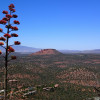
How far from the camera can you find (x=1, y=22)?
1030 cm

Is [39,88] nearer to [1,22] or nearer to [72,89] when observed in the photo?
[72,89]

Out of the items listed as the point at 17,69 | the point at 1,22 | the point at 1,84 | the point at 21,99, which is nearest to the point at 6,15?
the point at 1,22

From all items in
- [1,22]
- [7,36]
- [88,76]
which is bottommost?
[88,76]

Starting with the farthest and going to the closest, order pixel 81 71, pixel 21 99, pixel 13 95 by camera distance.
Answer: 1. pixel 81 71
2. pixel 13 95
3. pixel 21 99

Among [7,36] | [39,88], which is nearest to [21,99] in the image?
[39,88]

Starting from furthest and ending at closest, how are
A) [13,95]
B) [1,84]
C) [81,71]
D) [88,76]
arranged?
[81,71]
[88,76]
[1,84]
[13,95]

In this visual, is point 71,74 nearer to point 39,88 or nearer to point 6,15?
point 39,88

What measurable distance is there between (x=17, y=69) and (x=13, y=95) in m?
30.4

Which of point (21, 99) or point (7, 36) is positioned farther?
point (21, 99)

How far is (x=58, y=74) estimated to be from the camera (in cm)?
5456

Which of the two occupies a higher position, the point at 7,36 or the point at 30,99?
the point at 7,36

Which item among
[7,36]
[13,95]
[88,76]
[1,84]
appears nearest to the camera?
[7,36]

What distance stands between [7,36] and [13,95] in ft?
47.5

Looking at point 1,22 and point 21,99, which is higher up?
point 1,22
